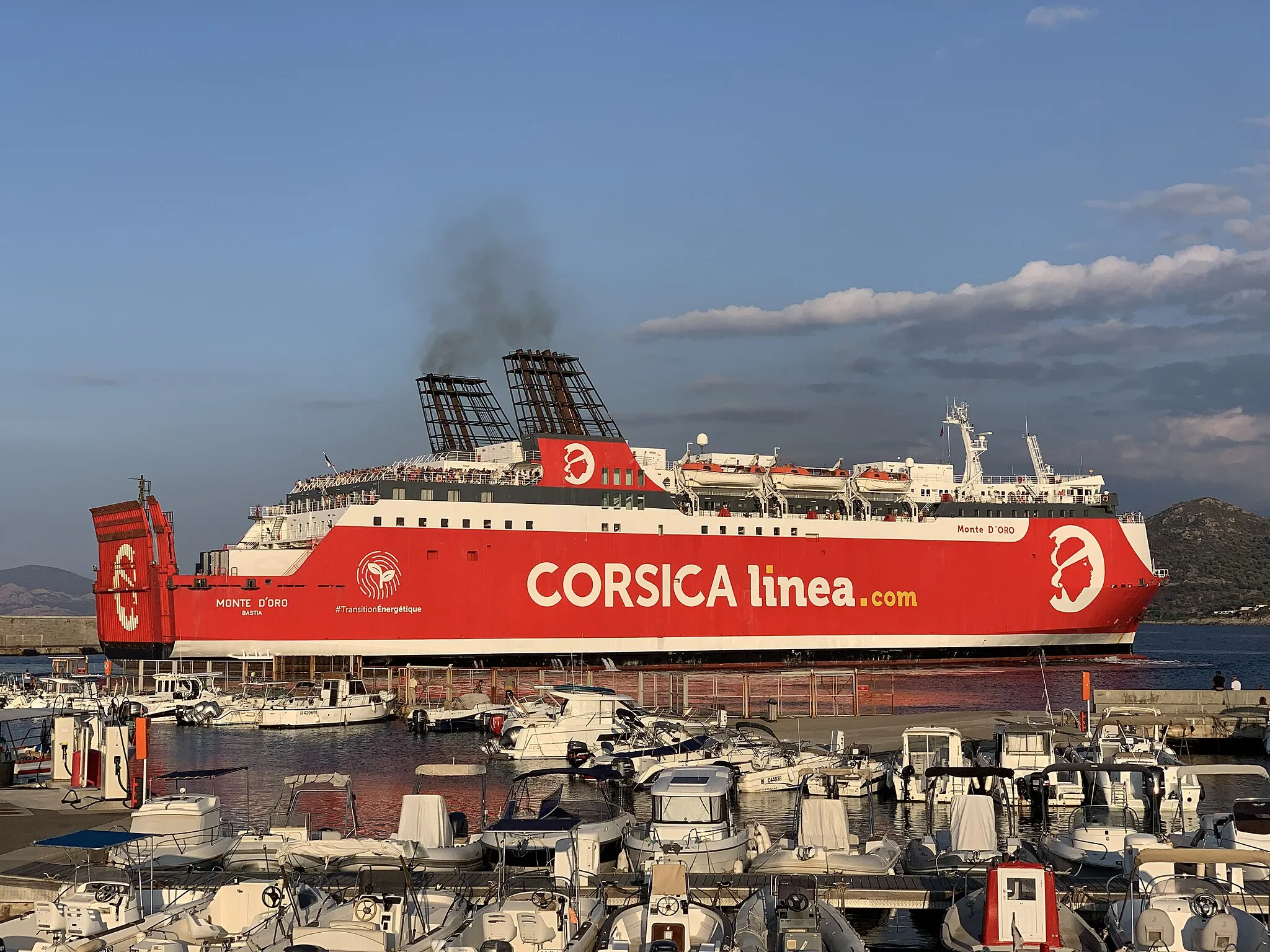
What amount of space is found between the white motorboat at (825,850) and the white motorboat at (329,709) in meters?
19.7

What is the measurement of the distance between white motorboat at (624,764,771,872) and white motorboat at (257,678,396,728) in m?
18.6

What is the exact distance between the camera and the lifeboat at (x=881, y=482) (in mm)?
50062

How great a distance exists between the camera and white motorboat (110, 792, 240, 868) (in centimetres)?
1550

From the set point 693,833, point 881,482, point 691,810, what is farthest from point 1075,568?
point 693,833

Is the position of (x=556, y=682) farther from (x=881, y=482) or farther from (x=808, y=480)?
(x=881, y=482)

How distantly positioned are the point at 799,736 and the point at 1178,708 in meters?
10.3

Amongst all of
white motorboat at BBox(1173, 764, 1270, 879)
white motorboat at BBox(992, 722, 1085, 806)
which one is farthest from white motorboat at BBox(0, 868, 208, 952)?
white motorboat at BBox(992, 722, 1085, 806)

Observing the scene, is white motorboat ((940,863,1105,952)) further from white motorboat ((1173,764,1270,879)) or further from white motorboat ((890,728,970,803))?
white motorboat ((890,728,970,803))

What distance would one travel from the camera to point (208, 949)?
38.3 feet

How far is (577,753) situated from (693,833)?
37.3 ft

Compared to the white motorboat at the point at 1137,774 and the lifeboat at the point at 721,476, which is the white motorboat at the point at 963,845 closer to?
the white motorboat at the point at 1137,774

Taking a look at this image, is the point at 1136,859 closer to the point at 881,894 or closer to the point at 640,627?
the point at 881,894

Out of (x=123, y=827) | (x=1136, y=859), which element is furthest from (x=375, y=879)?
(x=1136, y=859)

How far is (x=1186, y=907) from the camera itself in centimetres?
1219
